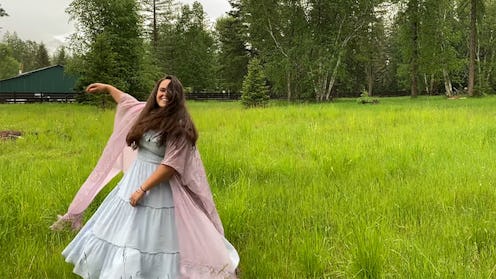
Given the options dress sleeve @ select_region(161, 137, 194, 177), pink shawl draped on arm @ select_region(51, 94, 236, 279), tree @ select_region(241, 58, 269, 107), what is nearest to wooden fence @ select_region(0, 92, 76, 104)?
tree @ select_region(241, 58, 269, 107)

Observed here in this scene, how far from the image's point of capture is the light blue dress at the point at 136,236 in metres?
3.33

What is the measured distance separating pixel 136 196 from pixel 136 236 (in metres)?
0.29

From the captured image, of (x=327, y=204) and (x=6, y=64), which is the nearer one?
(x=327, y=204)

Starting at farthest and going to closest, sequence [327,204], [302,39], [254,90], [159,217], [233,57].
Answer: [233,57]
[302,39]
[254,90]
[327,204]
[159,217]

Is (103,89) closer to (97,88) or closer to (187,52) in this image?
(97,88)

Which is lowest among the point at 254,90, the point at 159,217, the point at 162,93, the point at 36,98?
the point at 159,217

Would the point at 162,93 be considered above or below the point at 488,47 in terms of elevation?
below

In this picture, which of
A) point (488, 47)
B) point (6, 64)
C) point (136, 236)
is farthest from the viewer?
point (6, 64)

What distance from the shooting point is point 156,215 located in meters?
3.47

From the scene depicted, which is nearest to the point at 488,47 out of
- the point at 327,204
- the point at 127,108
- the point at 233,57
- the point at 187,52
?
the point at 233,57

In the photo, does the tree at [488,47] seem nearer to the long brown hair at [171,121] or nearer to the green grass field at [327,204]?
the green grass field at [327,204]

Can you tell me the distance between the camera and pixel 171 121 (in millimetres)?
3459

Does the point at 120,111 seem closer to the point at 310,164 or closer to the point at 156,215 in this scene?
the point at 156,215


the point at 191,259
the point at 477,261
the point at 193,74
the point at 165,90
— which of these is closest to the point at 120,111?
the point at 165,90
